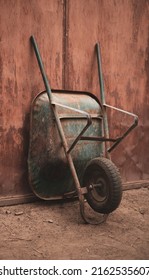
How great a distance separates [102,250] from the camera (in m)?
2.41

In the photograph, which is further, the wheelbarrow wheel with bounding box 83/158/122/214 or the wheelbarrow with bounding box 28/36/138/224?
the wheelbarrow with bounding box 28/36/138/224

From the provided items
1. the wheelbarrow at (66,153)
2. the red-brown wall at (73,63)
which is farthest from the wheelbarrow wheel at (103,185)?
the red-brown wall at (73,63)

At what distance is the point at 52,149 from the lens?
300 centimetres

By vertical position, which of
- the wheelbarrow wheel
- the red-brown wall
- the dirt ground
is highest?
the red-brown wall

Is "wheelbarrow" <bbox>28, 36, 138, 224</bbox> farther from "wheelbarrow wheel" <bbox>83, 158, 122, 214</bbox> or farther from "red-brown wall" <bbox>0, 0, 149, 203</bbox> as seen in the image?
"red-brown wall" <bbox>0, 0, 149, 203</bbox>

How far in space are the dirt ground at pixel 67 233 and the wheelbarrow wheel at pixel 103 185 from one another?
218mm

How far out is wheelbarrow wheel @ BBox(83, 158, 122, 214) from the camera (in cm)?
264

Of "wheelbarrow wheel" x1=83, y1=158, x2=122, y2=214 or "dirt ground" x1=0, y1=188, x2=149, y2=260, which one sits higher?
"wheelbarrow wheel" x1=83, y1=158, x2=122, y2=214

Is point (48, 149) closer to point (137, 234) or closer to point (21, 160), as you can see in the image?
point (21, 160)

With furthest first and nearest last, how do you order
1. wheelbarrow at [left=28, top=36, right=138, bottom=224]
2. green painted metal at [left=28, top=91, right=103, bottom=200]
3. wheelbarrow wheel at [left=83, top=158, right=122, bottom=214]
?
green painted metal at [left=28, top=91, right=103, bottom=200]
wheelbarrow at [left=28, top=36, right=138, bottom=224]
wheelbarrow wheel at [left=83, top=158, right=122, bottom=214]

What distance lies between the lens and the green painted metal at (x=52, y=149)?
9.90 feet

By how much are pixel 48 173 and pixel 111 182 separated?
0.67m

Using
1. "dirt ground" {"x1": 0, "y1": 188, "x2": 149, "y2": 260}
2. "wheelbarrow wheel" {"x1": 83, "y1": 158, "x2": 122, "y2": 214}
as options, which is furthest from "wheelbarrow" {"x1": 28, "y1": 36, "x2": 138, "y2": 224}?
"dirt ground" {"x1": 0, "y1": 188, "x2": 149, "y2": 260}
